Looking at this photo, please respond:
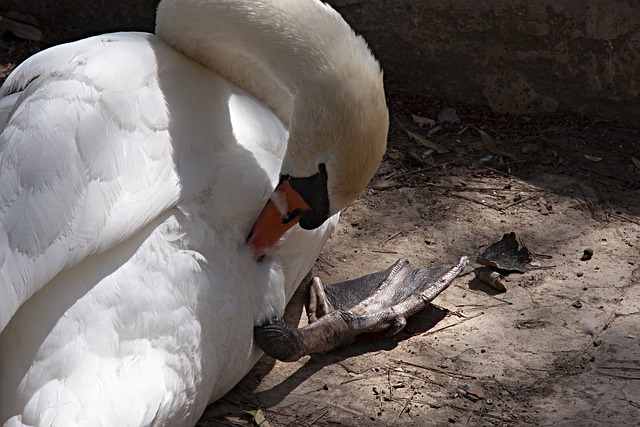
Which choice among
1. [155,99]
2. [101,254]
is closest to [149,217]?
[101,254]

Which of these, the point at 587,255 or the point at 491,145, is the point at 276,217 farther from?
the point at 491,145

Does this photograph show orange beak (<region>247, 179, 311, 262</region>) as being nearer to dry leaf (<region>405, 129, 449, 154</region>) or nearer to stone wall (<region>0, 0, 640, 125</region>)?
dry leaf (<region>405, 129, 449, 154</region>)

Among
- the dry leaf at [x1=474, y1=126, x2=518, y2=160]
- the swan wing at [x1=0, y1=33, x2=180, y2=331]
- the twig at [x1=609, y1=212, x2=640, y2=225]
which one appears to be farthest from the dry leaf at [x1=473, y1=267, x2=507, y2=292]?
the swan wing at [x1=0, y1=33, x2=180, y2=331]

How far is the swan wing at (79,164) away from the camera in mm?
2420

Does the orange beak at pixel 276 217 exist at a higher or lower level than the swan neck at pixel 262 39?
lower

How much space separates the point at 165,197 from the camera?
274 centimetres

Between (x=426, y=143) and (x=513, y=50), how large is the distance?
2.20 ft

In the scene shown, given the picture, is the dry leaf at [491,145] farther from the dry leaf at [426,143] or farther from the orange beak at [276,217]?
the orange beak at [276,217]

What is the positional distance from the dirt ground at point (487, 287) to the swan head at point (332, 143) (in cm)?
A: 65

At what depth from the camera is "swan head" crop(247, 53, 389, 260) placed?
9.14 ft

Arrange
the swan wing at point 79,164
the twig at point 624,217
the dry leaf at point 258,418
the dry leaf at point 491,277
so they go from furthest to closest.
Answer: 1. the twig at point 624,217
2. the dry leaf at point 491,277
3. the dry leaf at point 258,418
4. the swan wing at point 79,164

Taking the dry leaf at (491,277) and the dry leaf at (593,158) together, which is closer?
the dry leaf at (491,277)

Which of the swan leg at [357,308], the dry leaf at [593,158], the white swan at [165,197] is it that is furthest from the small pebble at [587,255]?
the white swan at [165,197]

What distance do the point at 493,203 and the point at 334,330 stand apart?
1.28 m
